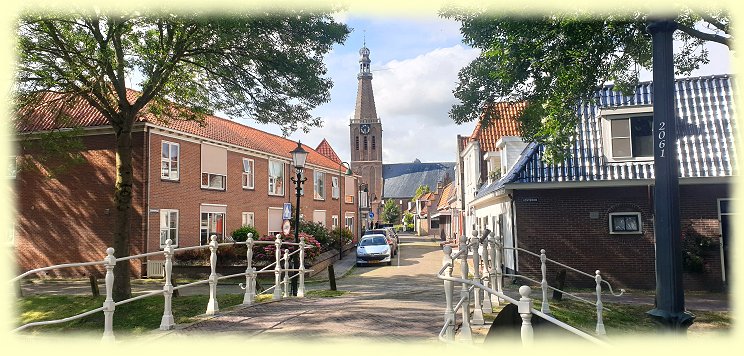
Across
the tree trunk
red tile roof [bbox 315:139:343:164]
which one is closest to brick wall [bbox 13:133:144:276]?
the tree trunk

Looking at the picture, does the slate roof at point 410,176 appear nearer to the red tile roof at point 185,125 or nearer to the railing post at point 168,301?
the red tile roof at point 185,125

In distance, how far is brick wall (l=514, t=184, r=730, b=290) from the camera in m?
16.0

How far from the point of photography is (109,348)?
241 inches

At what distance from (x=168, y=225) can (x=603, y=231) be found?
668 inches

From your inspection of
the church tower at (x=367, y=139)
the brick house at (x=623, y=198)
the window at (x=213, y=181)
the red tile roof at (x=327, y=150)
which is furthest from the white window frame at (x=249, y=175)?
the church tower at (x=367, y=139)

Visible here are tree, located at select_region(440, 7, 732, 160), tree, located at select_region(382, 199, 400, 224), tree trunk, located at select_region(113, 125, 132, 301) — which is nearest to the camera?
tree, located at select_region(440, 7, 732, 160)

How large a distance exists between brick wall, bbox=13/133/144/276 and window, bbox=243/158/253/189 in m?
7.41

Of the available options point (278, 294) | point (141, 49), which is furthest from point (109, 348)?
point (141, 49)

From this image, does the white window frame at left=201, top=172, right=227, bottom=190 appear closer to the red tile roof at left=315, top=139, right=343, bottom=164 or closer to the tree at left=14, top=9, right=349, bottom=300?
the tree at left=14, top=9, right=349, bottom=300

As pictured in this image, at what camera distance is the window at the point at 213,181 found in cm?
2527

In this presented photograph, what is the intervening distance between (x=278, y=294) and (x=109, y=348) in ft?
17.4

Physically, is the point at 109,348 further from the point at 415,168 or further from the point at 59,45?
the point at 415,168

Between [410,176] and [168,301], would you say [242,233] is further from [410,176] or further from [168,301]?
[410,176]

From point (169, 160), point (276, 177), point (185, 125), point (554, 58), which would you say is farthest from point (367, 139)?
point (554, 58)
